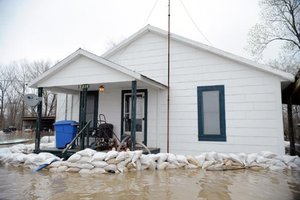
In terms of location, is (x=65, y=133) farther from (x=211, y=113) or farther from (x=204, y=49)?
(x=204, y=49)

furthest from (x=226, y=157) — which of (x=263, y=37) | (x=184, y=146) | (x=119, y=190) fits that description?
(x=263, y=37)

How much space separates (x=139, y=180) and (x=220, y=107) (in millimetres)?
3751

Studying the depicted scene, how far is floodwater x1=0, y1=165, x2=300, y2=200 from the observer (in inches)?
141

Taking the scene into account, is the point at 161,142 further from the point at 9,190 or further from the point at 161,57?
the point at 9,190

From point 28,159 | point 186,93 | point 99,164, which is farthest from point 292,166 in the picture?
point 28,159

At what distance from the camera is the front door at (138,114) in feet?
26.4

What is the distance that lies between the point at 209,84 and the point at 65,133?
16.0 feet

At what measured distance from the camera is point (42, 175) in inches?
198

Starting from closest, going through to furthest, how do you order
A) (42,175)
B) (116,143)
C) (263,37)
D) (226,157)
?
(42,175) < (226,157) < (116,143) < (263,37)

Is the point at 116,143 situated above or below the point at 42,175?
above

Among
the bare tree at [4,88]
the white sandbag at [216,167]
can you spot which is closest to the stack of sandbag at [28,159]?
the white sandbag at [216,167]

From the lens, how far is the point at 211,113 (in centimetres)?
722

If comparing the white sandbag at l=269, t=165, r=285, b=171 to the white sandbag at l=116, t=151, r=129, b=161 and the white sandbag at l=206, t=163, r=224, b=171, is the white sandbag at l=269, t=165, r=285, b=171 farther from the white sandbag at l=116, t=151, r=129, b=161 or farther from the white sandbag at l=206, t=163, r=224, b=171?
the white sandbag at l=116, t=151, r=129, b=161

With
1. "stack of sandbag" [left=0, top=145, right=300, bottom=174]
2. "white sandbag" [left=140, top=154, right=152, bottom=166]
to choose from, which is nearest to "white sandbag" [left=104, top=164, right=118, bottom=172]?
"stack of sandbag" [left=0, top=145, right=300, bottom=174]
